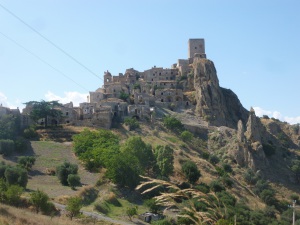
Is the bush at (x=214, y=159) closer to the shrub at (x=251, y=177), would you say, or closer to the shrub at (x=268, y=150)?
the shrub at (x=251, y=177)

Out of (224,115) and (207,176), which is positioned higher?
(224,115)

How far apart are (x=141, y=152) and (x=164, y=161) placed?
2994 mm

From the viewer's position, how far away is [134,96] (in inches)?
2990

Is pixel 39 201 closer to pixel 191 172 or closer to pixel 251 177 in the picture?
pixel 191 172

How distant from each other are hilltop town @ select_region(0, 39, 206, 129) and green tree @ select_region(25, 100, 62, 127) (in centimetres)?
93

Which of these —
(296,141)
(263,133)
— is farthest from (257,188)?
(296,141)

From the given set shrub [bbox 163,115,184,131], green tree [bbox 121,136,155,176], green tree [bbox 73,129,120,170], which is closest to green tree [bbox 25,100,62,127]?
green tree [bbox 73,129,120,170]

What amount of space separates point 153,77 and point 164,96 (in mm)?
Answer: 10403

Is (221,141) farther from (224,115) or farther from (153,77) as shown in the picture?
(153,77)

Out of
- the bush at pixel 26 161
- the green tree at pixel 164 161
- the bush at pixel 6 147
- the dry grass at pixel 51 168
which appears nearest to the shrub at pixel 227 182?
the green tree at pixel 164 161

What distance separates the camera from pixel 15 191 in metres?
32.2

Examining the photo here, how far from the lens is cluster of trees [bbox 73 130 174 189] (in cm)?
4547

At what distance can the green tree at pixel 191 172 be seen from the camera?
168 ft

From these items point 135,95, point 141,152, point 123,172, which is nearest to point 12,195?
point 123,172
